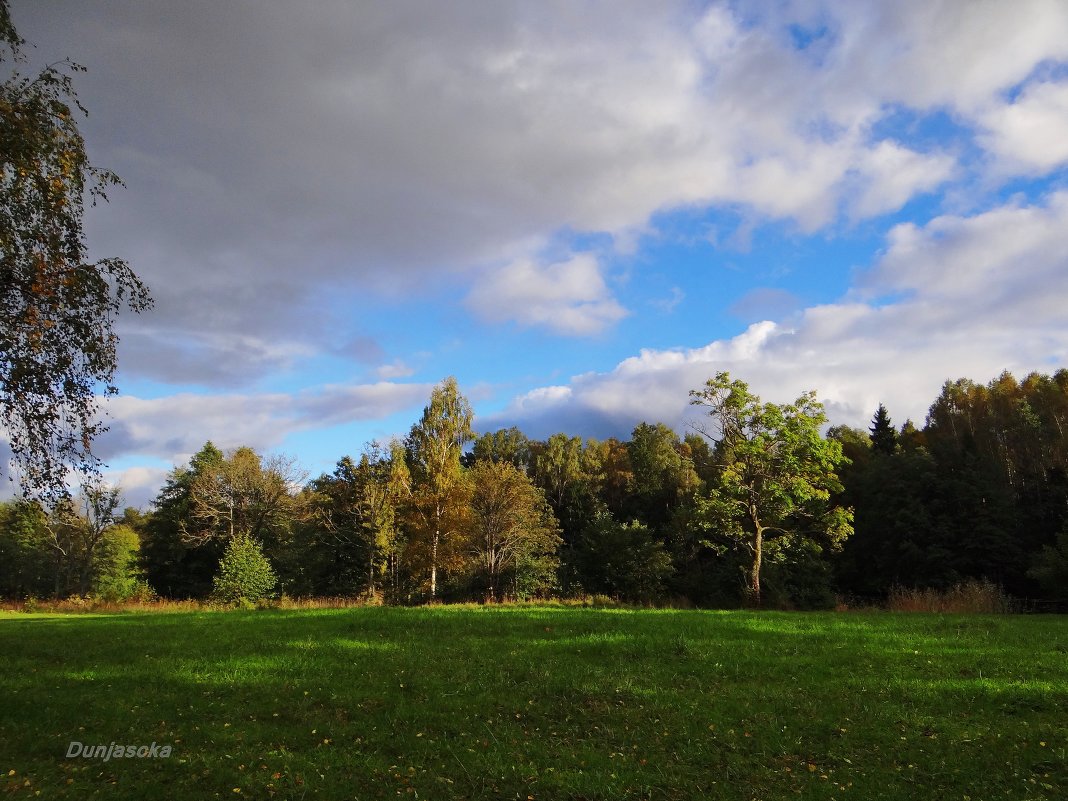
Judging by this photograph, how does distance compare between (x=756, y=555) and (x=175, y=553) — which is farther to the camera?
(x=175, y=553)

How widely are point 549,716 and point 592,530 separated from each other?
4622 centimetres

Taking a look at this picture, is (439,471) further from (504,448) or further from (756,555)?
(504,448)

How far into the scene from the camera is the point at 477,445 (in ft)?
325

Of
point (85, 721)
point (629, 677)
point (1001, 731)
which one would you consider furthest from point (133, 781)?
point (1001, 731)

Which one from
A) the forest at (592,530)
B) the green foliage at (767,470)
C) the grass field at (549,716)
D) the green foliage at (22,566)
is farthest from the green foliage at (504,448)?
the grass field at (549,716)

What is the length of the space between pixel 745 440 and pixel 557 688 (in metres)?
21.3

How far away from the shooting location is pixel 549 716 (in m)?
7.94

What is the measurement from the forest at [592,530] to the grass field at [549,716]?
1584 cm

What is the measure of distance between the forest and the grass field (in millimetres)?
15840

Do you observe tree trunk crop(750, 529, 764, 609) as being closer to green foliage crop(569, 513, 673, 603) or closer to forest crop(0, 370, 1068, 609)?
forest crop(0, 370, 1068, 609)

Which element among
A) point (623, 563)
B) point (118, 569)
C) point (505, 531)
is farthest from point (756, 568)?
point (118, 569)

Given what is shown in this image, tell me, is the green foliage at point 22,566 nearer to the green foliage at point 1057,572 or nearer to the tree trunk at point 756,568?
the tree trunk at point 756,568

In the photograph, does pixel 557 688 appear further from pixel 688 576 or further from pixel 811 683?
pixel 688 576

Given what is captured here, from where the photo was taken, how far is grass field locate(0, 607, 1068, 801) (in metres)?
6.01
